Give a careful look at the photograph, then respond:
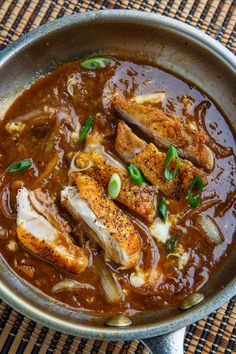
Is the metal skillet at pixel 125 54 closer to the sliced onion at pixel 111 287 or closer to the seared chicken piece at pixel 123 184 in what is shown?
the sliced onion at pixel 111 287

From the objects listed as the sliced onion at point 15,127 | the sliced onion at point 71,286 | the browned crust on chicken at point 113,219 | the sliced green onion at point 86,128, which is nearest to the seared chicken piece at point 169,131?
the sliced green onion at point 86,128

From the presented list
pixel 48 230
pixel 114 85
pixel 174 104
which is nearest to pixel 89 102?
pixel 114 85

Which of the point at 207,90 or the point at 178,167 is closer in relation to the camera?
the point at 178,167

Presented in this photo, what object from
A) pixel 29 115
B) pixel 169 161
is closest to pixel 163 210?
pixel 169 161

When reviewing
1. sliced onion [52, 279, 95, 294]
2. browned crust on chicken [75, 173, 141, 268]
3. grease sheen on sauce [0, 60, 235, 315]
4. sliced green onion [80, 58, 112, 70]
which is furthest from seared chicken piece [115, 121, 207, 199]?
sliced onion [52, 279, 95, 294]

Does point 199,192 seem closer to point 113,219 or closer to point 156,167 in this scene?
point 156,167

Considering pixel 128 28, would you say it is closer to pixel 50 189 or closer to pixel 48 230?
pixel 50 189
